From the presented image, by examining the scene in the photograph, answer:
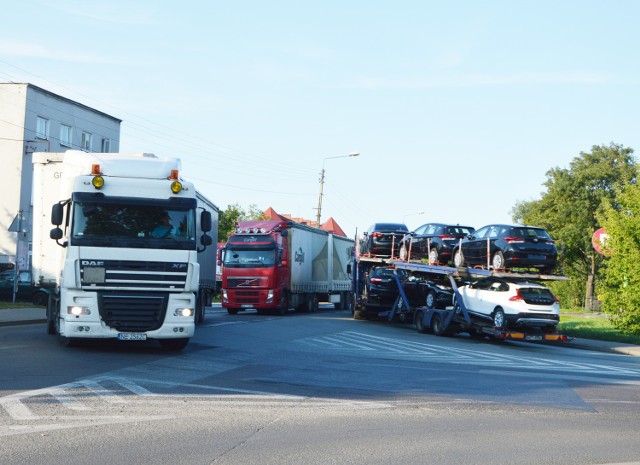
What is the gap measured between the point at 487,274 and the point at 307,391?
562 inches

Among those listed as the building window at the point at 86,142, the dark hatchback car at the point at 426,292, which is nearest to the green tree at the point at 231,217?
the building window at the point at 86,142

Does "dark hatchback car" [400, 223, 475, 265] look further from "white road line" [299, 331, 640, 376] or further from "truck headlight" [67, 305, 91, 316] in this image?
"truck headlight" [67, 305, 91, 316]

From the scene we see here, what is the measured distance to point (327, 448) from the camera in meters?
7.86

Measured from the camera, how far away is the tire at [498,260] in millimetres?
24516

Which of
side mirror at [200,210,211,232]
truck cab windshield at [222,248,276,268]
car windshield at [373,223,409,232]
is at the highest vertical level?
car windshield at [373,223,409,232]

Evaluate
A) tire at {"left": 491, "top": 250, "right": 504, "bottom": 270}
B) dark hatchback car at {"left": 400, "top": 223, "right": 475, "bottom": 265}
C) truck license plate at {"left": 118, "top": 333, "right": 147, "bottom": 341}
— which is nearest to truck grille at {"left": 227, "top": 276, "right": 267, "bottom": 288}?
dark hatchback car at {"left": 400, "top": 223, "right": 475, "bottom": 265}

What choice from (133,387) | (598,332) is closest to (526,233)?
(598,332)

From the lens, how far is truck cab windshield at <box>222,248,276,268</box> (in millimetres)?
33500

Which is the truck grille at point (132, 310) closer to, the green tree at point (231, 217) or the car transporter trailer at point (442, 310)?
the car transporter trailer at point (442, 310)

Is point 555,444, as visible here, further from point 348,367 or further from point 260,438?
point 348,367

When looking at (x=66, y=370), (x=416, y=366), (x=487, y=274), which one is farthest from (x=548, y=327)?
(x=66, y=370)

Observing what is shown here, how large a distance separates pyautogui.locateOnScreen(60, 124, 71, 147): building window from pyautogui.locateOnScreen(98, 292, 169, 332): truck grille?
3816 centimetres

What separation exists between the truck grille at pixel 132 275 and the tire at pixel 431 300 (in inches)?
602

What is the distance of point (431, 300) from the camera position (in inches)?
1152
